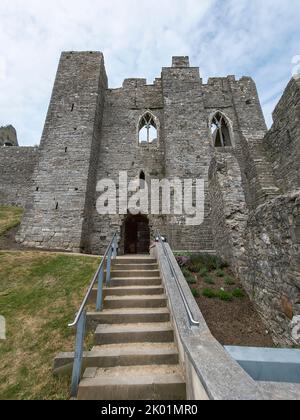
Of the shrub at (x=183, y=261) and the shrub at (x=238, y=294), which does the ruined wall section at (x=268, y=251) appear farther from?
the shrub at (x=183, y=261)

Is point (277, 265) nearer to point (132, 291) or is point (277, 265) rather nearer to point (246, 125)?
point (132, 291)

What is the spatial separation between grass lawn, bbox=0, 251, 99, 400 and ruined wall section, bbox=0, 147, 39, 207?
38.8ft

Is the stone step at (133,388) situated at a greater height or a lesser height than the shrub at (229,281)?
lesser

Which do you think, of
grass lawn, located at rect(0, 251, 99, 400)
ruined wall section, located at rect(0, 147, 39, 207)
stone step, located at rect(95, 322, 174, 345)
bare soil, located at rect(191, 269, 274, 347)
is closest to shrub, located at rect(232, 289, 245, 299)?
bare soil, located at rect(191, 269, 274, 347)

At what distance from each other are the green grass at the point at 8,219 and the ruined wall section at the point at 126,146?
4401mm

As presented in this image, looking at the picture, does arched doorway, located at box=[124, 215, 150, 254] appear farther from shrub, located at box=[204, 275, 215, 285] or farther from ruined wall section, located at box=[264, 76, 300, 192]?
shrub, located at box=[204, 275, 215, 285]

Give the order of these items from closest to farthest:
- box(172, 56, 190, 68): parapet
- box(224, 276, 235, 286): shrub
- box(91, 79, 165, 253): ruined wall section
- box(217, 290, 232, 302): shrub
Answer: box(217, 290, 232, 302): shrub < box(224, 276, 235, 286): shrub < box(91, 79, 165, 253): ruined wall section < box(172, 56, 190, 68): parapet

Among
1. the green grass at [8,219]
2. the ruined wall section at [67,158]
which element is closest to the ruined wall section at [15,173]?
the green grass at [8,219]

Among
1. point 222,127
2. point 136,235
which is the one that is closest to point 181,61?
point 222,127

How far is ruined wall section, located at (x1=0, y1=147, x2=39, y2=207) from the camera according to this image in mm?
17438

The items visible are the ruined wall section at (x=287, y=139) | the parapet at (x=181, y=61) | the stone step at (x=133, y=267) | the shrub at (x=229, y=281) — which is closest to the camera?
the shrub at (x=229, y=281)

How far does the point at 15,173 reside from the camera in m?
18.2

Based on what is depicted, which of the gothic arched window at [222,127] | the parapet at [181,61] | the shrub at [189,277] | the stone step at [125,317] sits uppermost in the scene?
the parapet at [181,61]

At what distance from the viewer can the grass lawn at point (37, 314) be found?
9.36ft
